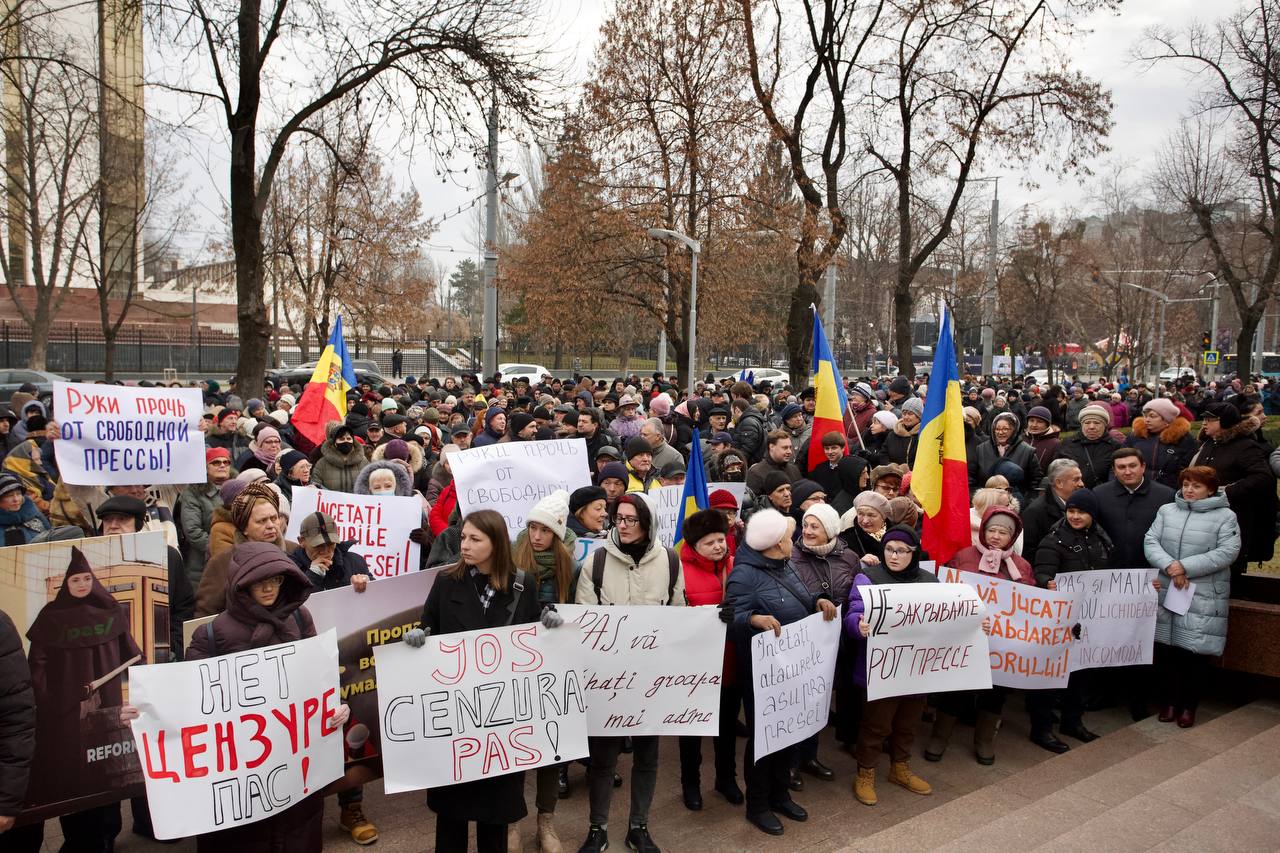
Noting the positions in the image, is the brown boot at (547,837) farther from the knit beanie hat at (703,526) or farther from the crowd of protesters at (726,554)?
the knit beanie hat at (703,526)

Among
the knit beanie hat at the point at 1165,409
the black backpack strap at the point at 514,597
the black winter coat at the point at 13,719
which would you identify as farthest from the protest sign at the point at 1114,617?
the black winter coat at the point at 13,719

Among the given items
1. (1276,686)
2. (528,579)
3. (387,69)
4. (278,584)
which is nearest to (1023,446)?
(1276,686)

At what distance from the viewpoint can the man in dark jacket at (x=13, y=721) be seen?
326 cm

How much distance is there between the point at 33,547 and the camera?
404 centimetres

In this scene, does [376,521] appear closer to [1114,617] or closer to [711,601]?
[711,601]

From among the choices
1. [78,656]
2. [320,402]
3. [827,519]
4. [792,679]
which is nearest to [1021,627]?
[827,519]

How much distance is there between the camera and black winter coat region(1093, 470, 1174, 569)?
6496 mm

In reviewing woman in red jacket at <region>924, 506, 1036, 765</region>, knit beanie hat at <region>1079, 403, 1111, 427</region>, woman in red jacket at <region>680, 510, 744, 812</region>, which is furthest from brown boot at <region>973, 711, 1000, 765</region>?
knit beanie hat at <region>1079, 403, 1111, 427</region>

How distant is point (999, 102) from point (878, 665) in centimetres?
2161

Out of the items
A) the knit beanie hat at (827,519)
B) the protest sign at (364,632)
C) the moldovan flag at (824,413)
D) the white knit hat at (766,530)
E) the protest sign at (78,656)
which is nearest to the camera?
the protest sign at (78,656)

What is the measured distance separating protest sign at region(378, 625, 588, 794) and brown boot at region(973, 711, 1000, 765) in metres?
2.92

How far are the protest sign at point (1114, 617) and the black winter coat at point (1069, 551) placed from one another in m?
0.08

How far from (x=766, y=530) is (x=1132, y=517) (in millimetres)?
3212

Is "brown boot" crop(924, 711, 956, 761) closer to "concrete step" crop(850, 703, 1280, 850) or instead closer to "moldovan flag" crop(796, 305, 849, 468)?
"concrete step" crop(850, 703, 1280, 850)
